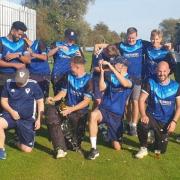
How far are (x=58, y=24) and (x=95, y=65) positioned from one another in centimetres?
5720

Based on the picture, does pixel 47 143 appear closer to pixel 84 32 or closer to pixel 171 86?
pixel 171 86

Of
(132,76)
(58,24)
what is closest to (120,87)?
(132,76)

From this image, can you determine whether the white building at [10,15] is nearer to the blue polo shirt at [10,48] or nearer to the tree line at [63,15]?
the blue polo shirt at [10,48]

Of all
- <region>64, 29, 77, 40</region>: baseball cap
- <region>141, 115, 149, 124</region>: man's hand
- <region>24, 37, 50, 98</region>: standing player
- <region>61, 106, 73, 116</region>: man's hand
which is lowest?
<region>141, 115, 149, 124</region>: man's hand

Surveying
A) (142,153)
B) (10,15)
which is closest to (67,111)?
(142,153)

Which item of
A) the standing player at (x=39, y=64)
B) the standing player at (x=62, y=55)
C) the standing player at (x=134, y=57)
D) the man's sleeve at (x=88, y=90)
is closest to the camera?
the man's sleeve at (x=88, y=90)

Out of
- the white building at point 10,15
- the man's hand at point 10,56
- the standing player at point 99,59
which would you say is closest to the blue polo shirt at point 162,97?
the standing player at point 99,59

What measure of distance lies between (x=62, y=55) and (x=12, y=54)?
1.23 m

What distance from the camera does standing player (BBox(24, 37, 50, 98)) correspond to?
29.7 ft

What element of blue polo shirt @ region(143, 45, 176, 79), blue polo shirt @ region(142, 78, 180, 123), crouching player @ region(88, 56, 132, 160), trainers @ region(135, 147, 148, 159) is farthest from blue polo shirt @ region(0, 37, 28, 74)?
trainers @ region(135, 147, 148, 159)

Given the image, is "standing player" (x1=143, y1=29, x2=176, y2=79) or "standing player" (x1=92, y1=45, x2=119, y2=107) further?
"standing player" (x1=143, y1=29, x2=176, y2=79)

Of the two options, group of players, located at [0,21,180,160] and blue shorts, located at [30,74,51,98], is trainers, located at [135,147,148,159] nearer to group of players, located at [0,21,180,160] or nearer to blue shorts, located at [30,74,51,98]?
group of players, located at [0,21,180,160]

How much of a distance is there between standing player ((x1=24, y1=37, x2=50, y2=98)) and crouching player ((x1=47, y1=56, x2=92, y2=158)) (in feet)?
4.05

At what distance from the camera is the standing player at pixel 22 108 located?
7658 mm
